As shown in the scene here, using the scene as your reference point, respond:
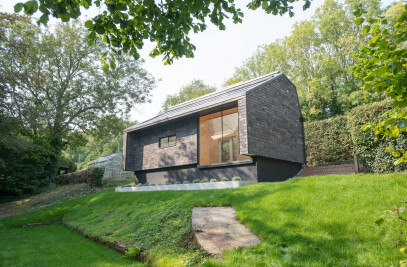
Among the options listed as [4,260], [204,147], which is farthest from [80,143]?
[4,260]

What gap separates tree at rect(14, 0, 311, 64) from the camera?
4.50 metres

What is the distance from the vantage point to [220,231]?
19.8 ft

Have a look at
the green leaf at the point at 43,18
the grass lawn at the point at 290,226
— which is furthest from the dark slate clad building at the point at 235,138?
the green leaf at the point at 43,18

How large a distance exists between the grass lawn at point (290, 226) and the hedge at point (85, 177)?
13.2m

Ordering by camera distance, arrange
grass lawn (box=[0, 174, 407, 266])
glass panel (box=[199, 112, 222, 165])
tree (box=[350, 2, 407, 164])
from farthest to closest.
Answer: glass panel (box=[199, 112, 222, 165]), grass lawn (box=[0, 174, 407, 266]), tree (box=[350, 2, 407, 164])

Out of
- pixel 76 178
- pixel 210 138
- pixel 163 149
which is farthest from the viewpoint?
pixel 76 178

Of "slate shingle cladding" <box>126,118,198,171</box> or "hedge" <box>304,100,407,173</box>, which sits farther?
"slate shingle cladding" <box>126,118,198,171</box>

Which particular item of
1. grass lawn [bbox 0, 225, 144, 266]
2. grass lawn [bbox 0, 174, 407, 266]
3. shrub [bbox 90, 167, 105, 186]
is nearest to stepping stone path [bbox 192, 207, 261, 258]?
grass lawn [bbox 0, 174, 407, 266]

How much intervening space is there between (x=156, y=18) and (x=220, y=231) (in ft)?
A: 14.8

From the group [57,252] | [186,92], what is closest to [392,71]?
[57,252]

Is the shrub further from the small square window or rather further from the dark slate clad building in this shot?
the small square window

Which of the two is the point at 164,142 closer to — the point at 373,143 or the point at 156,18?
the point at 373,143

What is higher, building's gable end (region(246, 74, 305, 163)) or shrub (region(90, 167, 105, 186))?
building's gable end (region(246, 74, 305, 163))

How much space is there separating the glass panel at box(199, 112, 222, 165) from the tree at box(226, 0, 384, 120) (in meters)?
13.7
